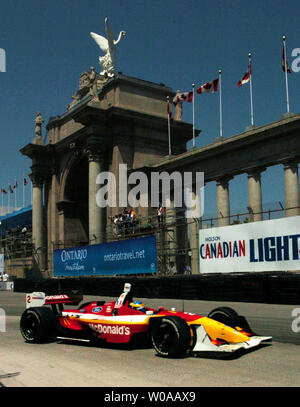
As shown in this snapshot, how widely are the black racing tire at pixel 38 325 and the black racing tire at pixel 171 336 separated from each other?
2.80 metres

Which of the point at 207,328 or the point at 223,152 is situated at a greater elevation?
the point at 223,152

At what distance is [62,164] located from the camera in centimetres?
4394

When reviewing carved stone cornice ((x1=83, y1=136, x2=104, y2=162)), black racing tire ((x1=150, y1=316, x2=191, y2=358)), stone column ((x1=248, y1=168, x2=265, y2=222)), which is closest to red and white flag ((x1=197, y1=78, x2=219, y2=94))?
stone column ((x1=248, y1=168, x2=265, y2=222))

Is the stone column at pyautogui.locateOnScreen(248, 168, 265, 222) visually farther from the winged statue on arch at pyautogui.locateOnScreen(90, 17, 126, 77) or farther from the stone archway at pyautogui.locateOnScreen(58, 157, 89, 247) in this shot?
the stone archway at pyautogui.locateOnScreen(58, 157, 89, 247)

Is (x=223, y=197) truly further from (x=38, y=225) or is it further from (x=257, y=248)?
(x=38, y=225)

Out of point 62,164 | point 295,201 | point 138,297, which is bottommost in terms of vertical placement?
point 138,297

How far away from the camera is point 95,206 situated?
3472 cm

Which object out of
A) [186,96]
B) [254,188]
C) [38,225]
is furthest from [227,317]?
[38,225]

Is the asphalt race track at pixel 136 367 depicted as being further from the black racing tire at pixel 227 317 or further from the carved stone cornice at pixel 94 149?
the carved stone cornice at pixel 94 149

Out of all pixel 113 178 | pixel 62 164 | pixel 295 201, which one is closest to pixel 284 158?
pixel 295 201

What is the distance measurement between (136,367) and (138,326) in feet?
4.86
